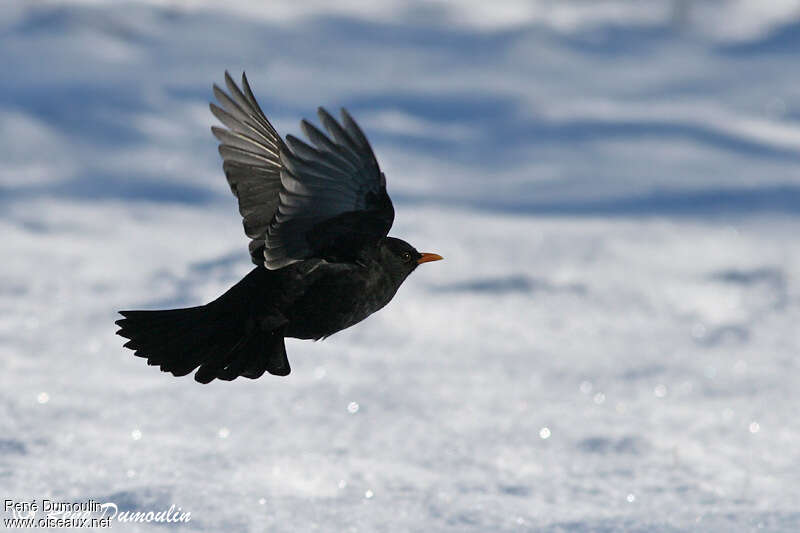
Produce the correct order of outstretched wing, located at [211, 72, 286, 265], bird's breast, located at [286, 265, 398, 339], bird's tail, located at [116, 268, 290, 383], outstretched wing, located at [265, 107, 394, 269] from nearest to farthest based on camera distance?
outstretched wing, located at [265, 107, 394, 269]
bird's breast, located at [286, 265, 398, 339]
bird's tail, located at [116, 268, 290, 383]
outstretched wing, located at [211, 72, 286, 265]

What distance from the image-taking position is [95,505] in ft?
16.6

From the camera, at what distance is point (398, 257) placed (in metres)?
4.54

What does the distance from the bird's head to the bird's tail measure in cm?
53

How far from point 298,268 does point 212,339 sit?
1.73ft

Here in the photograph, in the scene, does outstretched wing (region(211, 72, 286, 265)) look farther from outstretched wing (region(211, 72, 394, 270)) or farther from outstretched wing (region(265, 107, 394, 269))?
outstretched wing (region(265, 107, 394, 269))

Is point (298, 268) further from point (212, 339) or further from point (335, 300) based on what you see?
point (212, 339)

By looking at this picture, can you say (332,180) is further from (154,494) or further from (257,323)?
(154,494)

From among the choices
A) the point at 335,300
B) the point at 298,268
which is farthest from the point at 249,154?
the point at 335,300

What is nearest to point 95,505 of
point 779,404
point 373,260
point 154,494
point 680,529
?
point 154,494

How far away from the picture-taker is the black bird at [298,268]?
4086 millimetres

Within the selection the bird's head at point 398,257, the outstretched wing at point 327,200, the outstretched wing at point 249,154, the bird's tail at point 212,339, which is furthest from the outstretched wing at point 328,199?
the outstretched wing at point 249,154

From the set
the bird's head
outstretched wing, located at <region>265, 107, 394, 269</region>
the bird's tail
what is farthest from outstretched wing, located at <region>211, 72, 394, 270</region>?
the bird's tail

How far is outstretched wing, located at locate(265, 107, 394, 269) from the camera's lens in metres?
4.00

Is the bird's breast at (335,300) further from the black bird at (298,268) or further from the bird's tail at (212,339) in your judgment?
the bird's tail at (212,339)
